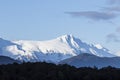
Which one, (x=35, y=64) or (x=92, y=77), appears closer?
(x=92, y=77)

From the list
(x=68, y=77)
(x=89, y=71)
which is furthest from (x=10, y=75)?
(x=89, y=71)

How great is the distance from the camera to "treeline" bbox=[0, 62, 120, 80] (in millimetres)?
119125

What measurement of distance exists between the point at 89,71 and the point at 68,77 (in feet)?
32.9

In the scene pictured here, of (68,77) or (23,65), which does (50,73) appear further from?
(23,65)

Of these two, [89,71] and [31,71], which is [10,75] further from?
[89,71]

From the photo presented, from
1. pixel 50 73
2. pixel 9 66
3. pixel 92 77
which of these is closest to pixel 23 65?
pixel 9 66

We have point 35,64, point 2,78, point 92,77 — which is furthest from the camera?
point 35,64

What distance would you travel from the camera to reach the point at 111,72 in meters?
128

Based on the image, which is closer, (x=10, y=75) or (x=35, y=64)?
(x=10, y=75)

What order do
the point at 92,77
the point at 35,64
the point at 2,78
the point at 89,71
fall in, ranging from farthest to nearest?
the point at 35,64
the point at 89,71
the point at 92,77
the point at 2,78

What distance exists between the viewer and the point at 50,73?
123 meters

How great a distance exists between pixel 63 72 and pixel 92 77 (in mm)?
8983

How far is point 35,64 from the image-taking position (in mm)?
138625

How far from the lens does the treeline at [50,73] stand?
391 ft
